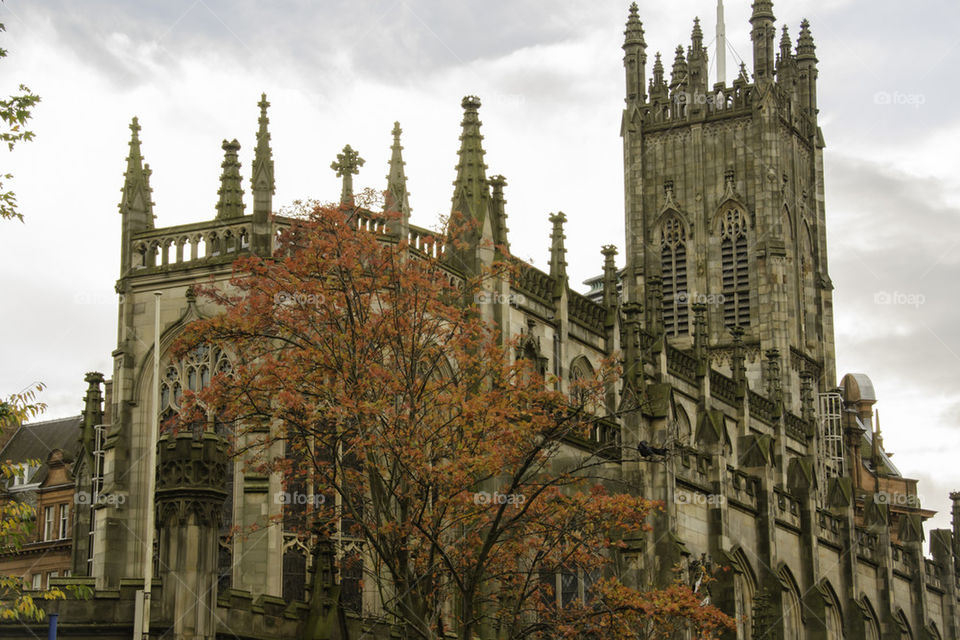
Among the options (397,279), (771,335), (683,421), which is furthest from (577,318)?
(771,335)

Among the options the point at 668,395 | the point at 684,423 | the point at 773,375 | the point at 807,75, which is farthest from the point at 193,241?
the point at 807,75

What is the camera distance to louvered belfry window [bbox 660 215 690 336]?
238 ft

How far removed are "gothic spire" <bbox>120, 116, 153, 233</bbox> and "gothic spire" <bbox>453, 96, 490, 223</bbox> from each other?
785cm

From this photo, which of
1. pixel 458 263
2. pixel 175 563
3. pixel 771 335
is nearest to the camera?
pixel 175 563

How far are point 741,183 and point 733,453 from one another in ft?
63.9

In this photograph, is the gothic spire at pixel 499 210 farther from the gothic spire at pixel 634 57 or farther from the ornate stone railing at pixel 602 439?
the gothic spire at pixel 634 57

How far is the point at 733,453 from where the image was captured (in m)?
58.6

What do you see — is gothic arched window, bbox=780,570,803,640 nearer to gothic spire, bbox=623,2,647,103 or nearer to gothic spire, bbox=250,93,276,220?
gothic spire, bbox=250,93,276,220

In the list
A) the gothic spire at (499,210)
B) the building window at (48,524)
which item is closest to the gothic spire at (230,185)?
the gothic spire at (499,210)

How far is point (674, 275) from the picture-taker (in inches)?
2908

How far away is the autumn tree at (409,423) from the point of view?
86.1ft

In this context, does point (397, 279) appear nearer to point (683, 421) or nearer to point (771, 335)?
point (683, 421)

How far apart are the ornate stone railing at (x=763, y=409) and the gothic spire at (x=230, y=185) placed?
3051cm

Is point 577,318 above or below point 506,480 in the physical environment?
above
